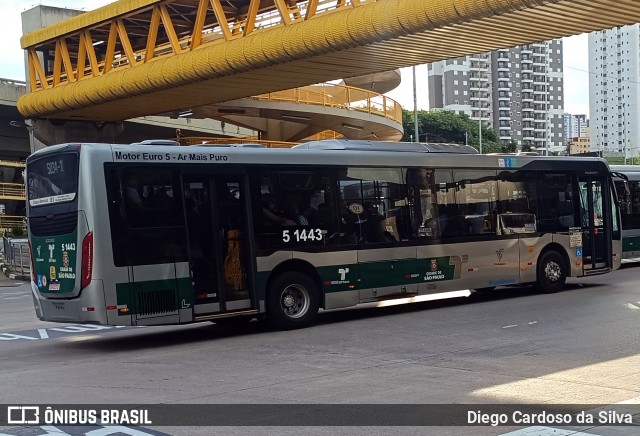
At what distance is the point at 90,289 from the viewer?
468 inches

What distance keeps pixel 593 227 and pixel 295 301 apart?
8755 mm

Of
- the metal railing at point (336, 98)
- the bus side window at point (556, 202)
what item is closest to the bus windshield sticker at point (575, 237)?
the bus side window at point (556, 202)

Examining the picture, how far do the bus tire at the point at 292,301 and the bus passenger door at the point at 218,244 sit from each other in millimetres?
439

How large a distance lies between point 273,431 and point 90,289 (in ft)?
19.0

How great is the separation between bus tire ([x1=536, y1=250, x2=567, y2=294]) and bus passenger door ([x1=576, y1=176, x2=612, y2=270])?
862 mm

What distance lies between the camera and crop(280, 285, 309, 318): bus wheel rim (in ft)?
45.6

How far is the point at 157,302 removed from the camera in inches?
485

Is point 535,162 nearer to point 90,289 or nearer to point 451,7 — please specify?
point 451,7

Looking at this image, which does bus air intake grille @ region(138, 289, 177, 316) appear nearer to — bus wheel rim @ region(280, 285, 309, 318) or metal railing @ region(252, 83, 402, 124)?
bus wheel rim @ region(280, 285, 309, 318)

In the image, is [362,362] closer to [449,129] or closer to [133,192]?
[133,192]

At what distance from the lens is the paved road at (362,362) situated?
8.23 meters

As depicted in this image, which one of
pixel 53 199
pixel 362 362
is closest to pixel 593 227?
pixel 362 362

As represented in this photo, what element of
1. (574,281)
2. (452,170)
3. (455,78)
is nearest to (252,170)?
(452,170)

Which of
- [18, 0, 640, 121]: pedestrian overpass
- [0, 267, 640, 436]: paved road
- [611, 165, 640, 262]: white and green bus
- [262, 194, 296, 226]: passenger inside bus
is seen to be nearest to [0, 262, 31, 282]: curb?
[18, 0, 640, 121]: pedestrian overpass
